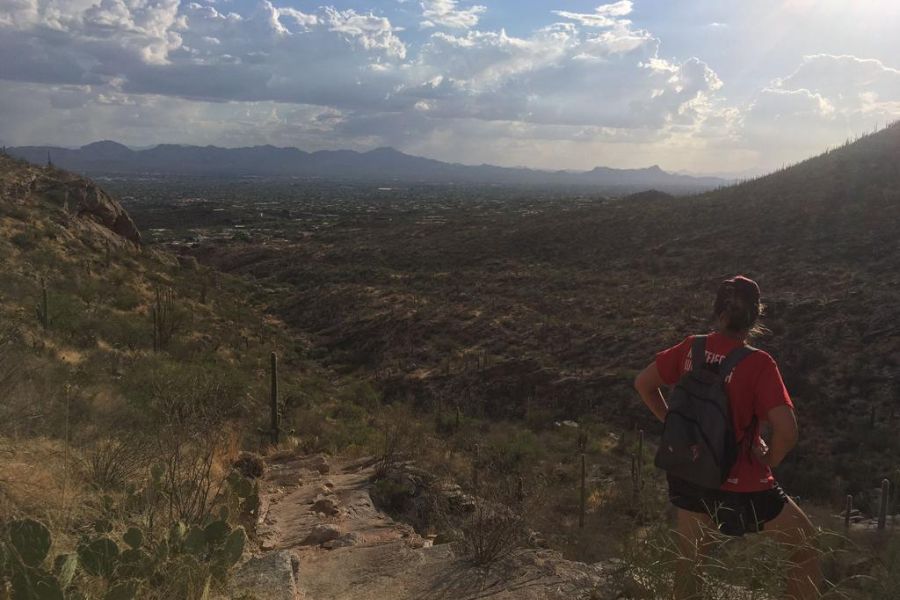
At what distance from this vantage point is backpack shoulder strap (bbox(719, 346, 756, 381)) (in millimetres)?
3051

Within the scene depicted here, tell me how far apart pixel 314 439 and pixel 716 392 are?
8.52 metres

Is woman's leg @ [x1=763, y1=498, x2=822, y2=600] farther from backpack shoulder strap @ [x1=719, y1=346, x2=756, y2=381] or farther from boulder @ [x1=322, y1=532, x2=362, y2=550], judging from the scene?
boulder @ [x1=322, y1=532, x2=362, y2=550]

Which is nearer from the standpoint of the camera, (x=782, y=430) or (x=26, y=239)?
(x=782, y=430)

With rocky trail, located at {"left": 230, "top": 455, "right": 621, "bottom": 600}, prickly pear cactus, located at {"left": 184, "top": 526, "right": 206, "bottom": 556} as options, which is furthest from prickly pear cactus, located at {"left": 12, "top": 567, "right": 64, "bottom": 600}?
rocky trail, located at {"left": 230, "top": 455, "right": 621, "bottom": 600}

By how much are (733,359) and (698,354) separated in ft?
0.66

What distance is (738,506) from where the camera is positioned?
3.08 metres

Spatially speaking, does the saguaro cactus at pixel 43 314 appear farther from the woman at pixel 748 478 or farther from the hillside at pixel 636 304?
the woman at pixel 748 478

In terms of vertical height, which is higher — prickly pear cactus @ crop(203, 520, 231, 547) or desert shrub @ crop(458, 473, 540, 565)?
prickly pear cactus @ crop(203, 520, 231, 547)

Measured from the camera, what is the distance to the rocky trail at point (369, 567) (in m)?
4.05

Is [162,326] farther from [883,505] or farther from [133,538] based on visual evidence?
[883,505]

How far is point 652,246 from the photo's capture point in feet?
115

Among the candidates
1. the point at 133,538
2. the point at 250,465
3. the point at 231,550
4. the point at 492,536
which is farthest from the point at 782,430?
the point at 250,465

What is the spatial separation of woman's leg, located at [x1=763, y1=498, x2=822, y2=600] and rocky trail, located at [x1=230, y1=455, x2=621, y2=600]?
3.46ft

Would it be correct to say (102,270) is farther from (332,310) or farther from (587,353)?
(587,353)
